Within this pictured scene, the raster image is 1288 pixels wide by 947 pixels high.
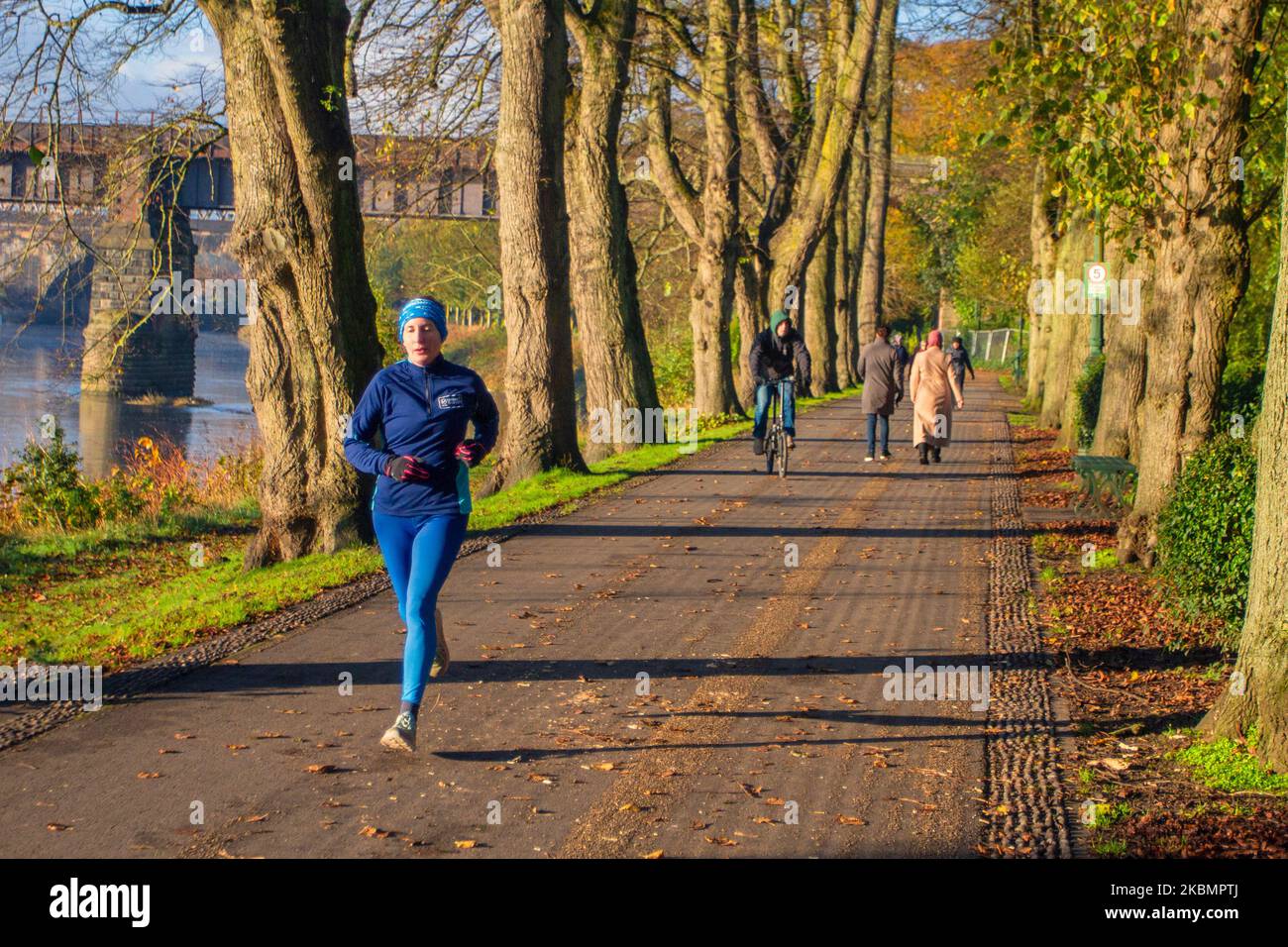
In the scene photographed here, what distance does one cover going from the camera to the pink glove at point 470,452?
732 centimetres

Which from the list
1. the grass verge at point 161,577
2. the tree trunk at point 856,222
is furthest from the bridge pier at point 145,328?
the tree trunk at point 856,222

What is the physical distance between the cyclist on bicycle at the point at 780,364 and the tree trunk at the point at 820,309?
2352 centimetres

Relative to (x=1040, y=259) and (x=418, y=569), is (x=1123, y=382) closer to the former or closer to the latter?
(x=418, y=569)

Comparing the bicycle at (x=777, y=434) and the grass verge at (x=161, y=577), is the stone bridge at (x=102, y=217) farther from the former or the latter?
the bicycle at (x=777, y=434)

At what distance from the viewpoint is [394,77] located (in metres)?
23.2

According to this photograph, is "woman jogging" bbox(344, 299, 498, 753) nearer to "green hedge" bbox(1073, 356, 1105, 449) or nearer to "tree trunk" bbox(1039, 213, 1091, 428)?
"green hedge" bbox(1073, 356, 1105, 449)

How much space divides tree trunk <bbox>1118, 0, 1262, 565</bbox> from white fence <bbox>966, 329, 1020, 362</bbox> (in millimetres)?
70308

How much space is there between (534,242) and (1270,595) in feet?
40.3

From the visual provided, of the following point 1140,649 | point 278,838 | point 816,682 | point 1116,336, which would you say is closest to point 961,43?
point 1116,336

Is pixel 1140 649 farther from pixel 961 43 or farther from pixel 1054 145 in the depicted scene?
pixel 961 43

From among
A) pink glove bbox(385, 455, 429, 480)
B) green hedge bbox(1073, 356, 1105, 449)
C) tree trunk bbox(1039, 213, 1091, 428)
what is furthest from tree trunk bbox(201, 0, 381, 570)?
tree trunk bbox(1039, 213, 1091, 428)

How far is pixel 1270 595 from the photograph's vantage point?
7.26 meters

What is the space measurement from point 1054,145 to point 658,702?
7628 mm
